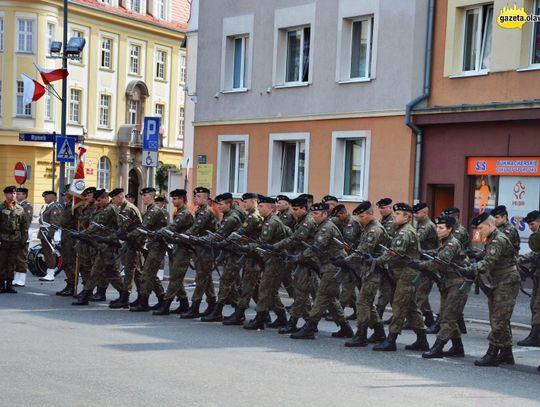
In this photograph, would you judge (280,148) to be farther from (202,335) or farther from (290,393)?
(290,393)

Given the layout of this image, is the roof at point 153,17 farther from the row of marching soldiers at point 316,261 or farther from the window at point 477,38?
the row of marching soldiers at point 316,261

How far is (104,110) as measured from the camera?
6022cm

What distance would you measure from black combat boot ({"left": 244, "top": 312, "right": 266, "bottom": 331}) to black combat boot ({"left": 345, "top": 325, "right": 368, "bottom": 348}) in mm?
1793

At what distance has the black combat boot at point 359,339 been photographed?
12930 mm

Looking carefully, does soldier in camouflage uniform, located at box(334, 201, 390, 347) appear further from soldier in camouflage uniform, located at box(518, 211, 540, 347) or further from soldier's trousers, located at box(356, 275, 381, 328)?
soldier in camouflage uniform, located at box(518, 211, 540, 347)

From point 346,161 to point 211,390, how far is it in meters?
16.8

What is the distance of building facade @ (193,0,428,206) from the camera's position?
78.9 ft

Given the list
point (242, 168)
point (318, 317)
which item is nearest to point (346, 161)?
point (242, 168)

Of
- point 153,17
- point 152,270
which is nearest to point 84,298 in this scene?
point 152,270

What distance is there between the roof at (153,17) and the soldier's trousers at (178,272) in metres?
43.3

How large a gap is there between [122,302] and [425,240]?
505 cm

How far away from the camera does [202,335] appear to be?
1343 centimetres

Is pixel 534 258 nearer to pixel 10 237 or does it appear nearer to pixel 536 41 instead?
A: pixel 536 41

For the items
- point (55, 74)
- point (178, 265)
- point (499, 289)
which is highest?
point (55, 74)
